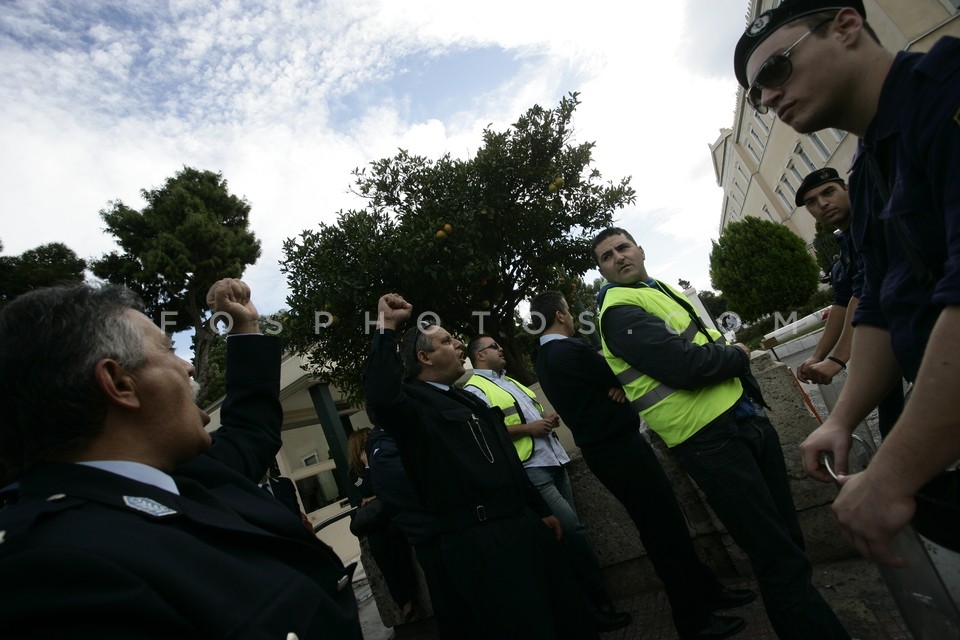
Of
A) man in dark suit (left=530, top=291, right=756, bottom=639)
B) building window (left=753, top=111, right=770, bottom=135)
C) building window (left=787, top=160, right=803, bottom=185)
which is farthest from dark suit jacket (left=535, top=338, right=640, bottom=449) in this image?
building window (left=753, top=111, right=770, bottom=135)

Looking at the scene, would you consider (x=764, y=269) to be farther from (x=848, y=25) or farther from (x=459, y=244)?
(x=848, y=25)

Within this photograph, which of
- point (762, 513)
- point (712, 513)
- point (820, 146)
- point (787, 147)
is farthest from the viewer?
point (787, 147)

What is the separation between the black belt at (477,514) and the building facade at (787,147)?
13.6m

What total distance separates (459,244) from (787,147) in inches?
1156

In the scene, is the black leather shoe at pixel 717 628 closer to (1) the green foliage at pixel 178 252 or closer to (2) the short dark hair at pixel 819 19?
(2) the short dark hair at pixel 819 19

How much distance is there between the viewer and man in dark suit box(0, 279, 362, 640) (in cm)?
82

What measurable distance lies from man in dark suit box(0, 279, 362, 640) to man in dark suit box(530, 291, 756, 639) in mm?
1916

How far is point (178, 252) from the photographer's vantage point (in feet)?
47.0

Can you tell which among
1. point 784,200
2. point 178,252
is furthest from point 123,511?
point 784,200

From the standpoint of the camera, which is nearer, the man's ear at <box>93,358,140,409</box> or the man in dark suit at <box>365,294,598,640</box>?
the man's ear at <box>93,358,140,409</box>

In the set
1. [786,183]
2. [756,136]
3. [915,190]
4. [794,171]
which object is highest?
[756,136]

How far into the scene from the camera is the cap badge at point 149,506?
105cm

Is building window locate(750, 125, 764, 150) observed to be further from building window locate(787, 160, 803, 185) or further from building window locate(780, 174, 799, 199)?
building window locate(787, 160, 803, 185)

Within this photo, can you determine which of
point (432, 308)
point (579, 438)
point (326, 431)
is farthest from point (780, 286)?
point (579, 438)
